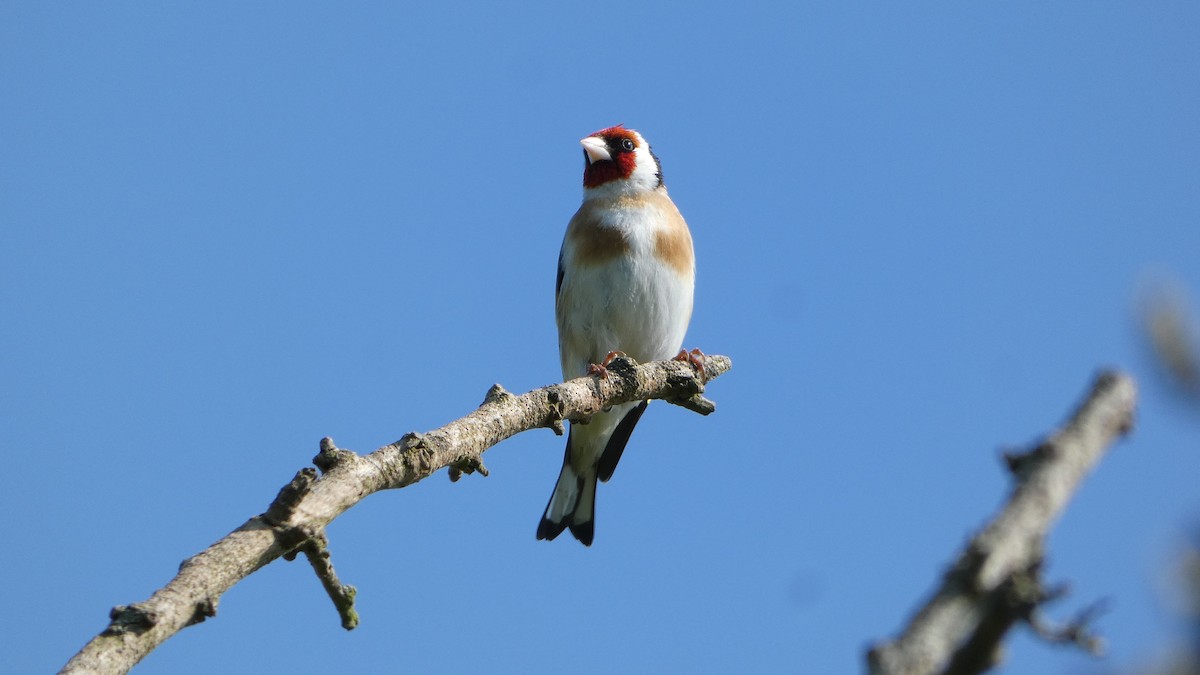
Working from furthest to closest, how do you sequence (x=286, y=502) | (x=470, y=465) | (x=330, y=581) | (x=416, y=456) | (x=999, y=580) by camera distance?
(x=470, y=465) → (x=416, y=456) → (x=330, y=581) → (x=286, y=502) → (x=999, y=580)

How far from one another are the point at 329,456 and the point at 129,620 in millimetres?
815

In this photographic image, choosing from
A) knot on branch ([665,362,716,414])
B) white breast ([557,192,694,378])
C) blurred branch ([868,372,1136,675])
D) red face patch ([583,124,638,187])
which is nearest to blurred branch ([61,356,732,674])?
knot on branch ([665,362,716,414])

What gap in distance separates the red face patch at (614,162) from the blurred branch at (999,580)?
6.62m

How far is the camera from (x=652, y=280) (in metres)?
6.70

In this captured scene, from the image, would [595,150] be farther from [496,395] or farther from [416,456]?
[416,456]

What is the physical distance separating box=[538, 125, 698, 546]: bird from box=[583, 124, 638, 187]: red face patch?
1.44 ft

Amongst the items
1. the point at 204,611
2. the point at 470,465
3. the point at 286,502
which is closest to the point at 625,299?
the point at 470,465

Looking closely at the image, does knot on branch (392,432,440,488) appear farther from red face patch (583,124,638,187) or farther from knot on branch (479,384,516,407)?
red face patch (583,124,638,187)

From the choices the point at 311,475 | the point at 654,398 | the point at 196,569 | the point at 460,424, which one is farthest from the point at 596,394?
the point at 196,569

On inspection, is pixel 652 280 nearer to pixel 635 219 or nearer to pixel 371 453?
pixel 635 219

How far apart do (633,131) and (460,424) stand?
5.23 metres

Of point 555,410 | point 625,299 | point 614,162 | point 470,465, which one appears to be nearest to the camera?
point 470,465

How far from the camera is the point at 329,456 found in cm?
295

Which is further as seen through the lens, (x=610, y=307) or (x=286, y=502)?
(x=610, y=307)
